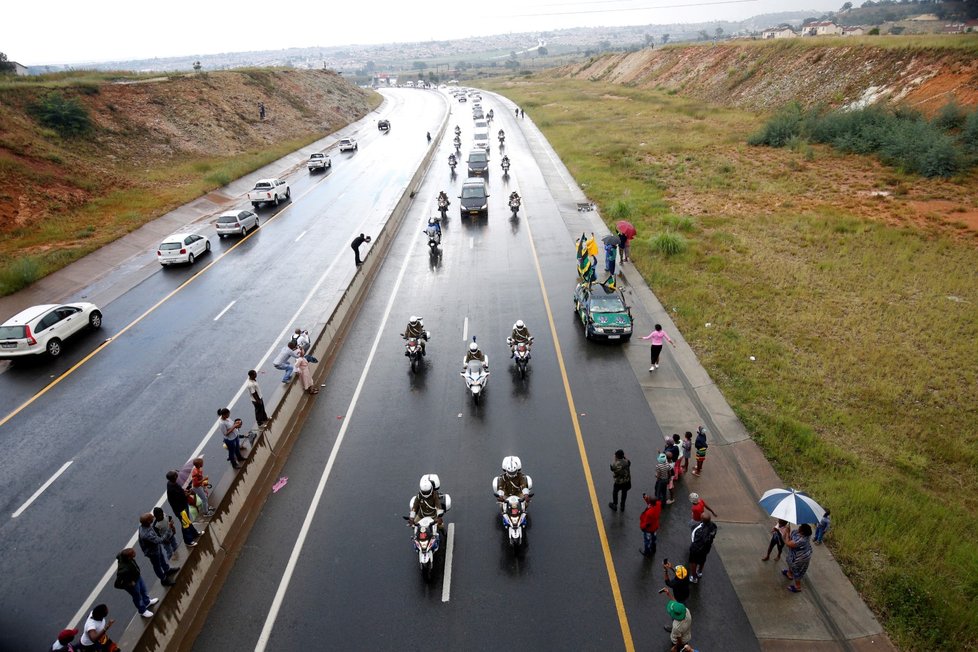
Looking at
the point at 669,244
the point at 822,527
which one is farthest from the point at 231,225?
the point at 822,527

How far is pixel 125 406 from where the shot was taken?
1658 centimetres

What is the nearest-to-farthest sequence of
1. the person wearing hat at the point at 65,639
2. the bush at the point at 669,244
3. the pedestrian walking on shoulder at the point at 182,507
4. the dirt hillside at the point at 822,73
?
the person wearing hat at the point at 65,639 < the pedestrian walking on shoulder at the point at 182,507 < the bush at the point at 669,244 < the dirt hillside at the point at 822,73

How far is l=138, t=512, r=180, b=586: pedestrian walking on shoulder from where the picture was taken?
9.85 meters

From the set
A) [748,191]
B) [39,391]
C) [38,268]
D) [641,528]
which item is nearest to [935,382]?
[641,528]

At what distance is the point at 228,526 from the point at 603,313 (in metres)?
13.1

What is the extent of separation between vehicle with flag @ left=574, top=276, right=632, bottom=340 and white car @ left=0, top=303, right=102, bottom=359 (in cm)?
1890

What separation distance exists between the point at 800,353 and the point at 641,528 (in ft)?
35.4

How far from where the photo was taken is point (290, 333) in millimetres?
20625

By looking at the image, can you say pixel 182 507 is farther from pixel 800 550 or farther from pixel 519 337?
pixel 800 550

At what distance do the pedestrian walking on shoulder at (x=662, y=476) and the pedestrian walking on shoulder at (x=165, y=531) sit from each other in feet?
32.3

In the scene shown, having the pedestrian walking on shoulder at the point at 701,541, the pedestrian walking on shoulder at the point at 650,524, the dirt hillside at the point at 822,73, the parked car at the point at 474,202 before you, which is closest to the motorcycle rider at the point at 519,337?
the pedestrian walking on shoulder at the point at 650,524

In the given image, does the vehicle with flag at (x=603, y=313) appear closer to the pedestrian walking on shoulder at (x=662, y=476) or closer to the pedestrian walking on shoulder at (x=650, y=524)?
the pedestrian walking on shoulder at (x=662, y=476)

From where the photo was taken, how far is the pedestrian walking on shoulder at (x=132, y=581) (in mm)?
9320

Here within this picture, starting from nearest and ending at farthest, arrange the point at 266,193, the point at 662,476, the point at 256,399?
the point at 662,476 → the point at 256,399 → the point at 266,193
